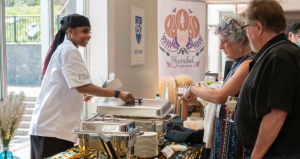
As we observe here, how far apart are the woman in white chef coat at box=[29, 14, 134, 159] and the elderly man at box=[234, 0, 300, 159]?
78 cm

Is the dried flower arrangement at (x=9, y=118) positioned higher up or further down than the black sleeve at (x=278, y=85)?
further down

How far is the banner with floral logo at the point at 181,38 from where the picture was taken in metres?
4.28

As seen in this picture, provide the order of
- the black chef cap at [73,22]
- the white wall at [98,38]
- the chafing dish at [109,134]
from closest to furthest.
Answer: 1. the chafing dish at [109,134]
2. the black chef cap at [73,22]
3. the white wall at [98,38]

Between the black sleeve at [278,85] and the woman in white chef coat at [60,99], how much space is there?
84 centimetres

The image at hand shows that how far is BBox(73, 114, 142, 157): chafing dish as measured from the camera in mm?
1506

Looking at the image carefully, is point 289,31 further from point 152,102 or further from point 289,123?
point 289,123

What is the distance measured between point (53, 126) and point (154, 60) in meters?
2.71

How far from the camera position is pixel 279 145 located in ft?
4.64

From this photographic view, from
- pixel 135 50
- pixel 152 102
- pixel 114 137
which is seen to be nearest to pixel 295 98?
pixel 114 137

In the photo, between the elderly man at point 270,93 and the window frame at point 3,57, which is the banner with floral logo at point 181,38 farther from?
the elderly man at point 270,93

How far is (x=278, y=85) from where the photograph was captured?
4.47ft

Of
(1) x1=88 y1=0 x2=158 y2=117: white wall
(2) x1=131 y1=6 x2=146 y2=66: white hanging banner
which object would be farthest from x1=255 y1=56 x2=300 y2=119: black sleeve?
(2) x1=131 y1=6 x2=146 y2=66: white hanging banner

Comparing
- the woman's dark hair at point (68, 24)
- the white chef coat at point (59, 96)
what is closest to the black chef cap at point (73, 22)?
the woman's dark hair at point (68, 24)

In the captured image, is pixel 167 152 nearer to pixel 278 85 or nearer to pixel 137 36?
pixel 278 85
